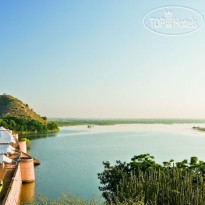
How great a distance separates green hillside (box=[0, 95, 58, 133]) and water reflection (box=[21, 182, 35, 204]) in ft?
161

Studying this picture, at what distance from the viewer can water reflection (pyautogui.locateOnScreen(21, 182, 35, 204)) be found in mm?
20089

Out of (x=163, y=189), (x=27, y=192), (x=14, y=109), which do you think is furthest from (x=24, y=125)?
(x=163, y=189)

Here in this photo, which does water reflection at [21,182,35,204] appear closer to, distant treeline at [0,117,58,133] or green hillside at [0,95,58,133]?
green hillside at [0,95,58,133]

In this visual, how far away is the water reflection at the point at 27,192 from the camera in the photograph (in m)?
20.1

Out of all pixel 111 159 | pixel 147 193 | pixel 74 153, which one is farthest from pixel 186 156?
pixel 147 193

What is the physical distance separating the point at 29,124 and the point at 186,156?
49.9 m

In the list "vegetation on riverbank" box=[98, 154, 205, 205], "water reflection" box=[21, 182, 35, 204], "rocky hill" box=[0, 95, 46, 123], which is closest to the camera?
"vegetation on riverbank" box=[98, 154, 205, 205]

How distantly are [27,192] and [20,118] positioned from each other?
6366 cm

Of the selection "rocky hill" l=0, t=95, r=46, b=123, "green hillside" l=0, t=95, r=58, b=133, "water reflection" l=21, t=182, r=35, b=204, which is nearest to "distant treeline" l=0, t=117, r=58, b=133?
"green hillside" l=0, t=95, r=58, b=133

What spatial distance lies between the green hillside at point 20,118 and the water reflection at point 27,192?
4919cm

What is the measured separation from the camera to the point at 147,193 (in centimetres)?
1337

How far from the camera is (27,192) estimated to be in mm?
21703

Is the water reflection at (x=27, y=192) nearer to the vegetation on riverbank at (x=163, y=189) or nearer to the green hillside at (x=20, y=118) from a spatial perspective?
the vegetation on riverbank at (x=163, y=189)

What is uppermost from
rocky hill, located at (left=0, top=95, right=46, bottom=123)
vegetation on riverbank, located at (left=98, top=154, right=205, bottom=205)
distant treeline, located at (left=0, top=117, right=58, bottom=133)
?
rocky hill, located at (left=0, top=95, right=46, bottom=123)
